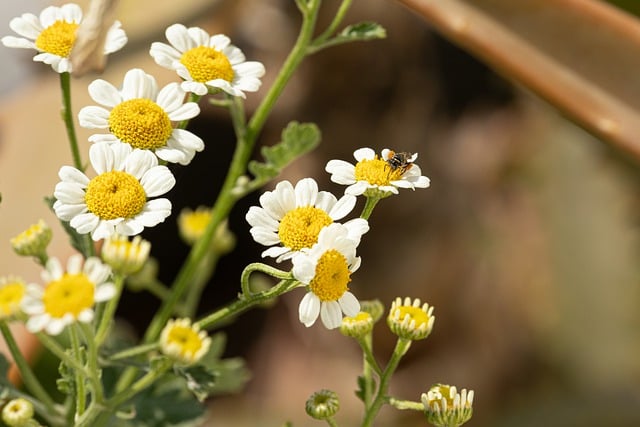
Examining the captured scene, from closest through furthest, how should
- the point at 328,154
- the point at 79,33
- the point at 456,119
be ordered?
the point at 79,33 < the point at 328,154 < the point at 456,119

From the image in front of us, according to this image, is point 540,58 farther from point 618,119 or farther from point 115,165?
point 115,165

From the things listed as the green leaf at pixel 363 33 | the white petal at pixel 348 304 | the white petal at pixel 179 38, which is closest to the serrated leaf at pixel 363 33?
the green leaf at pixel 363 33

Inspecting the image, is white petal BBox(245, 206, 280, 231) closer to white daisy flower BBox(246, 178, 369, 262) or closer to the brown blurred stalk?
white daisy flower BBox(246, 178, 369, 262)

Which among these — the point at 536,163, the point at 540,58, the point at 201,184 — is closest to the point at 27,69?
the point at 201,184

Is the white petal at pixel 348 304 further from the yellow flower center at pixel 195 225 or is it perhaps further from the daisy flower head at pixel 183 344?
the yellow flower center at pixel 195 225

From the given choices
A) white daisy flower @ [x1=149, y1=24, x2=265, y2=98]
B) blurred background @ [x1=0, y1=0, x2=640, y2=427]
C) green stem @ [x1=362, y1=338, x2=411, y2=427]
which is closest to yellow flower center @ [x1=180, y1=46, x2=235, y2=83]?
A: white daisy flower @ [x1=149, y1=24, x2=265, y2=98]
